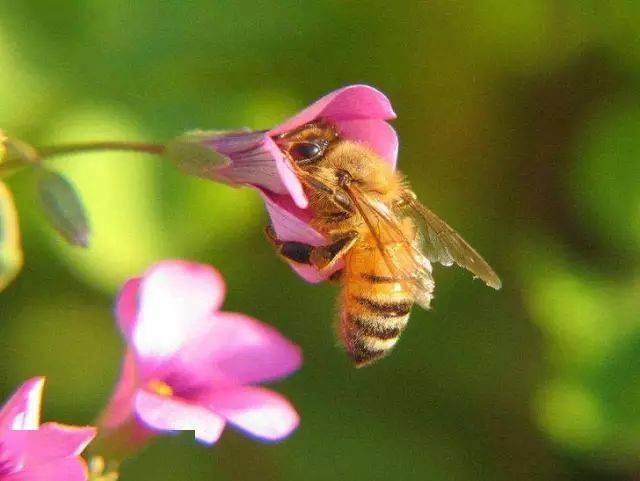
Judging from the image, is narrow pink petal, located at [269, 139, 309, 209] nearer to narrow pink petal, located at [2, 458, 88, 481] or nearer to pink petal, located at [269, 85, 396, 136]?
pink petal, located at [269, 85, 396, 136]

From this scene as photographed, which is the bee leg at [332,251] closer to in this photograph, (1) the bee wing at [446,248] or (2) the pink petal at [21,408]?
(1) the bee wing at [446,248]

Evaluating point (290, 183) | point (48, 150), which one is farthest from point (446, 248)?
point (48, 150)

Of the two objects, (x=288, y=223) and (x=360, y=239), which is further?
(x=360, y=239)

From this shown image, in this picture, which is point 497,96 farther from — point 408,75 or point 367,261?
point 367,261

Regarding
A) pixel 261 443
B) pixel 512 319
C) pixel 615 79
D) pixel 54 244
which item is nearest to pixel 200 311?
pixel 54 244

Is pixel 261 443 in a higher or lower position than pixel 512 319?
lower

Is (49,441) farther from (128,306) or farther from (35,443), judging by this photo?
(128,306)
